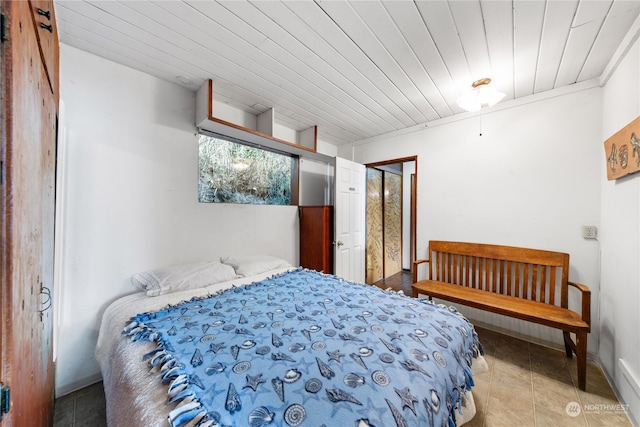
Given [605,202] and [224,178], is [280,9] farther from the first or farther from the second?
[605,202]

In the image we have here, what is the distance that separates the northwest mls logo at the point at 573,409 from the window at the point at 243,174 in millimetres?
3100

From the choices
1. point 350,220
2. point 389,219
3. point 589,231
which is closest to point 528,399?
point 589,231

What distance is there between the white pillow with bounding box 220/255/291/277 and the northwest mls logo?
2.47m

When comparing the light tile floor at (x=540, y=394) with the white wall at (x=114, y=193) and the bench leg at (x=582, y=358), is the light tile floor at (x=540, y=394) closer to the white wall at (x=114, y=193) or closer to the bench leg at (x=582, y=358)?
the bench leg at (x=582, y=358)

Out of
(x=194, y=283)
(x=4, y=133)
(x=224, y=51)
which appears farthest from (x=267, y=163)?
(x=4, y=133)

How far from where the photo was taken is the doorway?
4.30 metres

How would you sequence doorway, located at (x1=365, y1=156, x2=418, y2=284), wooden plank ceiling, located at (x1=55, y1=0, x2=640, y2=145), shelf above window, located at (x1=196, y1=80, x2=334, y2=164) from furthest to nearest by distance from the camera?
doorway, located at (x1=365, y1=156, x2=418, y2=284)
shelf above window, located at (x1=196, y1=80, x2=334, y2=164)
wooden plank ceiling, located at (x1=55, y1=0, x2=640, y2=145)

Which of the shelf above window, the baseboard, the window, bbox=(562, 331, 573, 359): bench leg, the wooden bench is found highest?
the shelf above window

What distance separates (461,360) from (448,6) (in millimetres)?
2058

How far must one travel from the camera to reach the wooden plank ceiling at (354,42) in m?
1.40

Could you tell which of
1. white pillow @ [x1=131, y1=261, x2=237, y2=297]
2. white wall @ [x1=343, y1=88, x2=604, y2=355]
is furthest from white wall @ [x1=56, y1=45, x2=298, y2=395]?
white wall @ [x1=343, y1=88, x2=604, y2=355]

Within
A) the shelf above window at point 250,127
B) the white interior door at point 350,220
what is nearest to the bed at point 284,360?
the white interior door at point 350,220

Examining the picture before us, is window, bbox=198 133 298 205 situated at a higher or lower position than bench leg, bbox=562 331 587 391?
higher

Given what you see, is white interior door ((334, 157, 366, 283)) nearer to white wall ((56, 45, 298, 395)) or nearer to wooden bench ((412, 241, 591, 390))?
wooden bench ((412, 241, 591, 390))
